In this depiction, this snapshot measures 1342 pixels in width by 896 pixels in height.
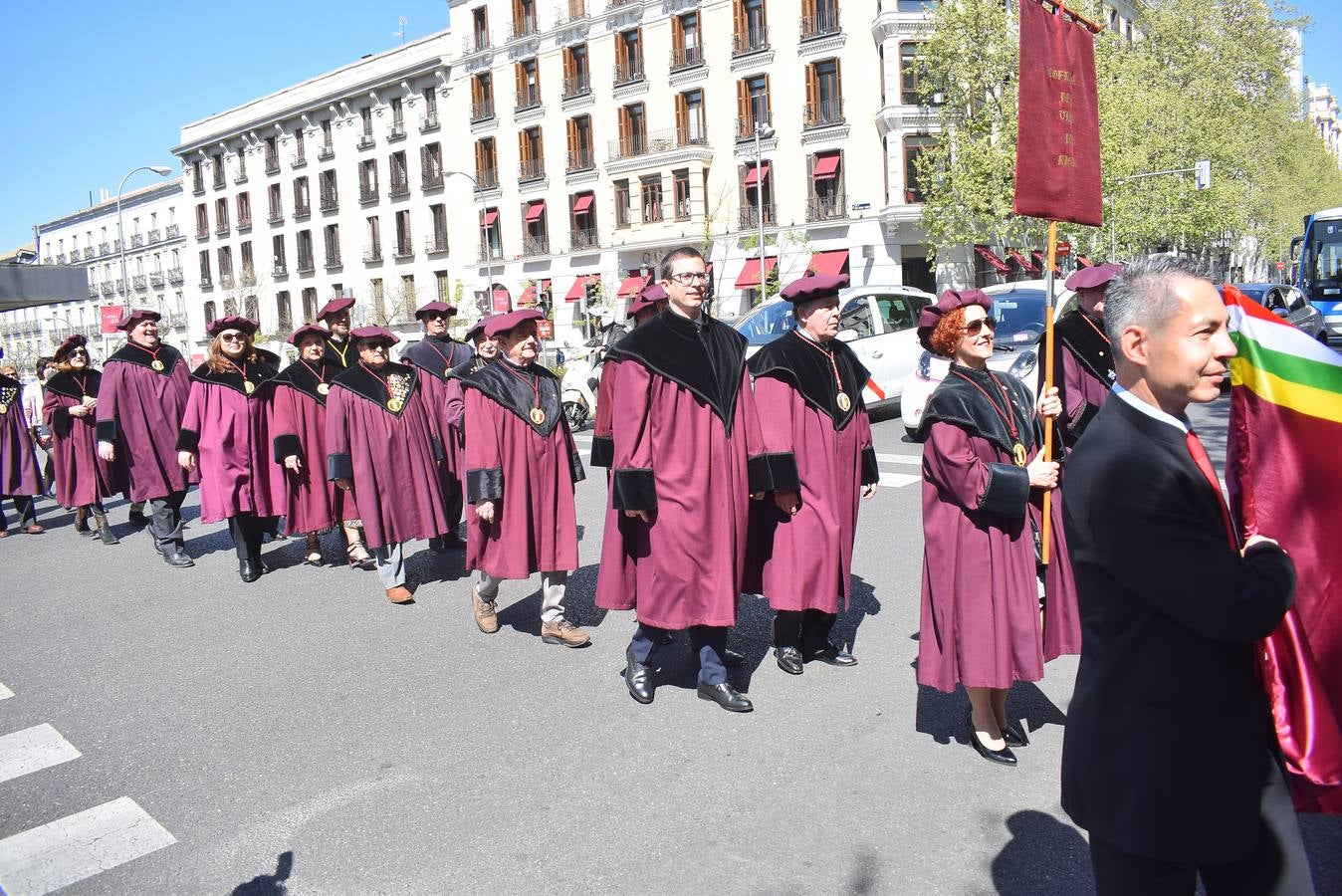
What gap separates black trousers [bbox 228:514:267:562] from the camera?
27.9ft

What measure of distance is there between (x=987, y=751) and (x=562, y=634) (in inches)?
104

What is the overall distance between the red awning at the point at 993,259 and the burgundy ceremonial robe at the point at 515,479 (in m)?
33.2

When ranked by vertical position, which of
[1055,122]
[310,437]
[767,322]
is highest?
[1055,122]

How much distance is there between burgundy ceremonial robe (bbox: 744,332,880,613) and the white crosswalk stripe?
9.29 feet

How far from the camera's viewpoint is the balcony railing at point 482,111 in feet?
162

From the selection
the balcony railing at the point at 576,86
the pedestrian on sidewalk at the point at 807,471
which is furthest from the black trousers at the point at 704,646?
the balcony railing at the point at 576,86

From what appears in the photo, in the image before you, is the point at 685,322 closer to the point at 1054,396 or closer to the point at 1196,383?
the point at 1054,396

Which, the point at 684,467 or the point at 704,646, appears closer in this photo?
the point at 684,467

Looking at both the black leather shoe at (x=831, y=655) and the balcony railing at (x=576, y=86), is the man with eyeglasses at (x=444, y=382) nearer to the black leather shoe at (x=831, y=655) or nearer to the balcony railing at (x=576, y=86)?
the black leather shoe at (x=831, y=655)

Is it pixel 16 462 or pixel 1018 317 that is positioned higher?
pixel 1018 317

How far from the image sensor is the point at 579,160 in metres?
46.3

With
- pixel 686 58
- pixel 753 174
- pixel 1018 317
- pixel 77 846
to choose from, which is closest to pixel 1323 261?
pixel 1018 317

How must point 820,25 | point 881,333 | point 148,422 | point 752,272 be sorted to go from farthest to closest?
point 752,272 → point 820,25 → point 881,333 → point 148,422

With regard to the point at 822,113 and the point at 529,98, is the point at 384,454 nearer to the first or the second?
the point at 822,113
